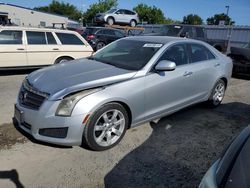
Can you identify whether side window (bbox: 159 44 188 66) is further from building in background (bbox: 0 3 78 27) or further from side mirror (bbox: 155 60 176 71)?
building in background (bbox: 0 3 78 27)

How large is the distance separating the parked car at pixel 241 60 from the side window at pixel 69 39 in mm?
5593

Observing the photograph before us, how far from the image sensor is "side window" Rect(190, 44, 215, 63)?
5.26 metres

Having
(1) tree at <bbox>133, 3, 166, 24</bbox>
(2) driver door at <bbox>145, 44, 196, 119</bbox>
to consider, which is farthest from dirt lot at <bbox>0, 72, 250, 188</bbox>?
(1) tree at <bbox>133, 3, 166, 24</bbox>

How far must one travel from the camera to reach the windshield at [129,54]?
14.6 ft

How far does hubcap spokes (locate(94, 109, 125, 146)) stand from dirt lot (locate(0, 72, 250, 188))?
0.16 metres

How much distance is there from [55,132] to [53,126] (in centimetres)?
Answer: 9

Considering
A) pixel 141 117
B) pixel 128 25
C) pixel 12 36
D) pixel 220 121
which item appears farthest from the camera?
pixel 128 25

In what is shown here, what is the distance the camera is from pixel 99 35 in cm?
1816

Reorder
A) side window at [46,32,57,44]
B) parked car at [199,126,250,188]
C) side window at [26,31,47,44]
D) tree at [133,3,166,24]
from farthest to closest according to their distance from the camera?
tree at [133,3,166,24] < side window at [46,32,57,44] < side window at [26,31,47,44] < parked car at [199,126,250,188]

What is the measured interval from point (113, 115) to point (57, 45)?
592 centimetres

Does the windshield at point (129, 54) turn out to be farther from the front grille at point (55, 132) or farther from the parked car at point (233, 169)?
the parked car at point (233, 169)

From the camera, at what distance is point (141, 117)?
4230mm

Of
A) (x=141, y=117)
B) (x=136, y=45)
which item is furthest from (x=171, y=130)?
(x=136, y=45)

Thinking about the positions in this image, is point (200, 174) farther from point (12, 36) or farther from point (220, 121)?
point (12, 36)
